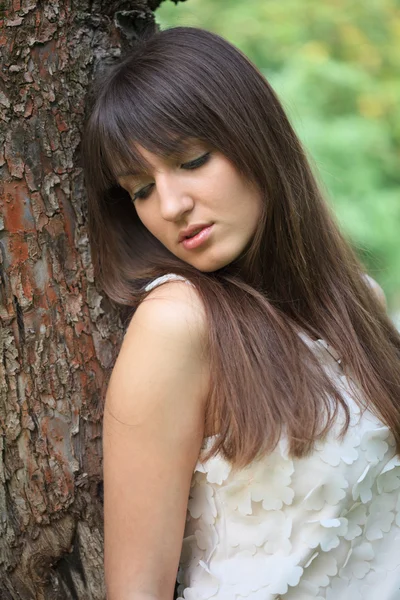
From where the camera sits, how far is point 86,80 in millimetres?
1581

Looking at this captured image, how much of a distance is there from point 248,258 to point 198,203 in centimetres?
22

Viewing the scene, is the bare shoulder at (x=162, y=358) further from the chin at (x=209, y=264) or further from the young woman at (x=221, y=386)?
the chin at (x=209, y=264)

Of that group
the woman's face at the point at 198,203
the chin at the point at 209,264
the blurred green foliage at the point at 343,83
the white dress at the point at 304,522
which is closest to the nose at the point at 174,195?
the woman's face at the point at 198,203

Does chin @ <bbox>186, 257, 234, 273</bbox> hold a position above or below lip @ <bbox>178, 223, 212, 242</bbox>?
below

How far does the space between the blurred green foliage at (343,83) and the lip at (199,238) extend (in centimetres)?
154

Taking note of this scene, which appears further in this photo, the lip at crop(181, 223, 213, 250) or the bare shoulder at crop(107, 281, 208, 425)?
the lip at crop(181, 223, 213, 250)

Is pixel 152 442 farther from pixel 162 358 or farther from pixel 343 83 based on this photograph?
pixel 343 83

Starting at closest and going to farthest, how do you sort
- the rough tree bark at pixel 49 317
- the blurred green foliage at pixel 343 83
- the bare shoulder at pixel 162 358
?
1. the bare shoulder at pixel 162 358
2. the rough tree bark at pixel 49 317
3. the blurred green foliage at pixel 343 83

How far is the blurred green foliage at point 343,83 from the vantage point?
328 centimetres

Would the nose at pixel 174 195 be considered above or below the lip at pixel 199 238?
above

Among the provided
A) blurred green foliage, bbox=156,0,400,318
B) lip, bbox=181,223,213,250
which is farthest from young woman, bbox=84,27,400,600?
blurred green foliage, bbox=156,0,400,318

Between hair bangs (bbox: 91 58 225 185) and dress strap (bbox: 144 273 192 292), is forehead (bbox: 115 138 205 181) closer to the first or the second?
hair bangs (bbox: 91 58 225 185)

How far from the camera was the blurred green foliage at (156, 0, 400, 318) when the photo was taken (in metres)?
3.28

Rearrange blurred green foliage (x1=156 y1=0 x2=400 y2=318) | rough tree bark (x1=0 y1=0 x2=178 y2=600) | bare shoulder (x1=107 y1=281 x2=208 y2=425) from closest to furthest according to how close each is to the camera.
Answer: bare shoulder (x1=107 y1=281 x2=208 y2=425)
rough tree bark (x1=0 y1=0 x2=178 y2=600)
blurred green foliage (x1=156 y1=0 x2=400 y2=318)
